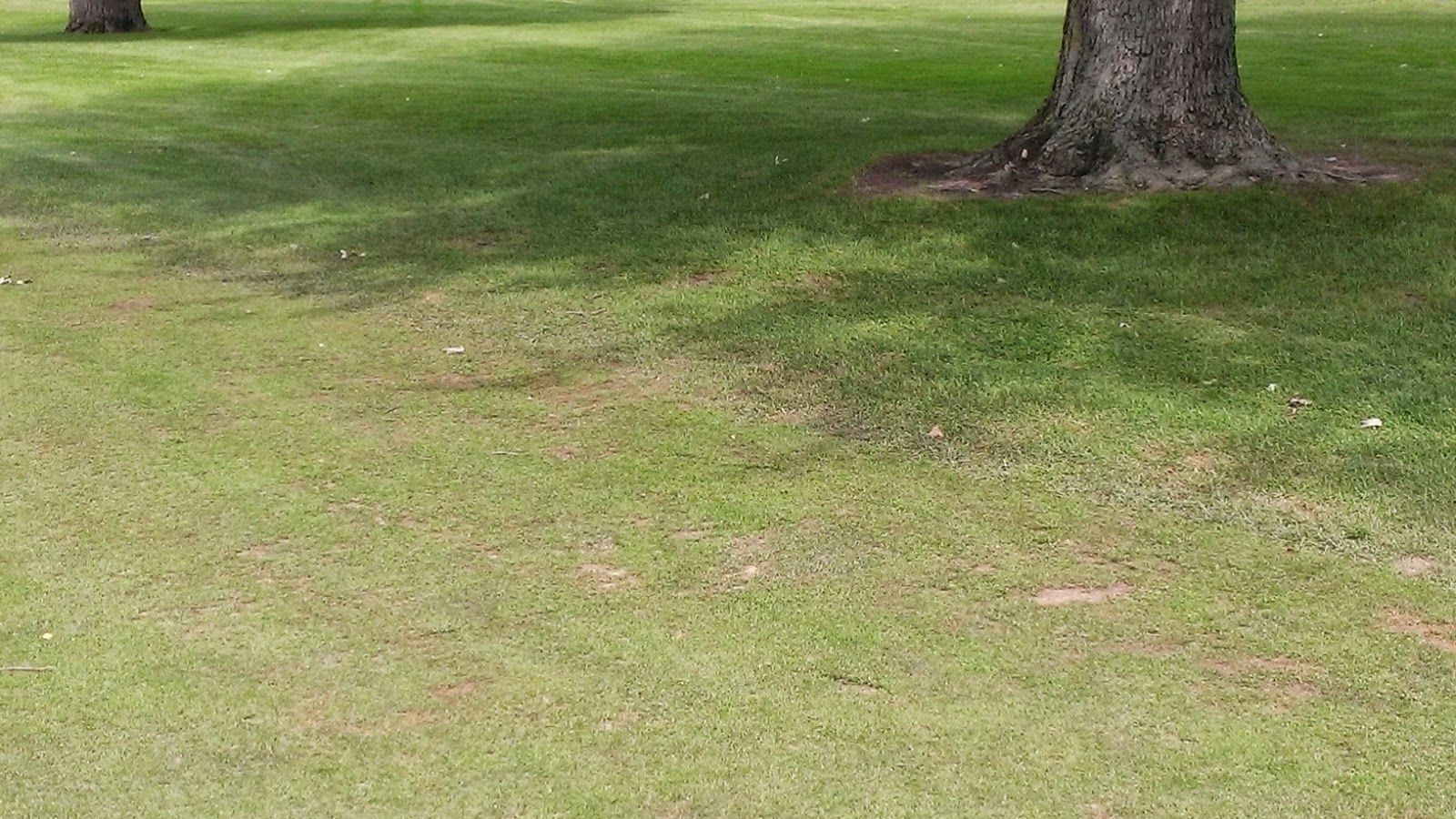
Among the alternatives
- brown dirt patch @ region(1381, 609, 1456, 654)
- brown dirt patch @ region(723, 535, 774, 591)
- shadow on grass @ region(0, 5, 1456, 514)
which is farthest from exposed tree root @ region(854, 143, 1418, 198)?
brown dirt patch @ region(1381, 609, 1456, 654)

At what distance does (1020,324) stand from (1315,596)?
319 cm

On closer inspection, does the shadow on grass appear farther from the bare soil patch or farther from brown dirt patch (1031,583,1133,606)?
brown dirt patch (1031,583,1133,606)

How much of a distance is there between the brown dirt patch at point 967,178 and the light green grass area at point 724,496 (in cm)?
30

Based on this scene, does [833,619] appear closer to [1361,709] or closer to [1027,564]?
[1027,564]

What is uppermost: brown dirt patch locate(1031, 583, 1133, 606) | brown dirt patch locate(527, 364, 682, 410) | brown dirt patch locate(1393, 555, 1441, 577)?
brown dirt patch locate(527, 364, 682, 410)

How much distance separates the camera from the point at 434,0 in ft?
123

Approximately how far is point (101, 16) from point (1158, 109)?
2361cm

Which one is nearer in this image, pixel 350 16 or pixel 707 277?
pixel 707 277

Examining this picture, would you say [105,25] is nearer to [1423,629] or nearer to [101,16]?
[101,16]

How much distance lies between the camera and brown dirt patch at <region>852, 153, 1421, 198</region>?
1068cm

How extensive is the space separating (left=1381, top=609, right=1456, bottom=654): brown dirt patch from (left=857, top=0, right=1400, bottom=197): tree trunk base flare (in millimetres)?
5731

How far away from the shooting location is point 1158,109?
35.0ft

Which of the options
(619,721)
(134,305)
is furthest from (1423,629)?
(134,305)

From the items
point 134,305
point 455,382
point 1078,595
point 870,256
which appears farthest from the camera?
point 870,256
